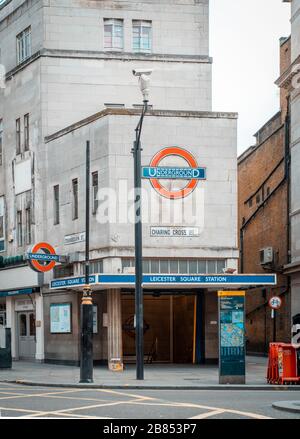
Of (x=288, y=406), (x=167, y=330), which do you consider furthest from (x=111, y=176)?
(x=288, y=406)

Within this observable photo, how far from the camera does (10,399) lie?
21.4m

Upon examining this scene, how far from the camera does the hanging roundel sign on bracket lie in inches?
1351

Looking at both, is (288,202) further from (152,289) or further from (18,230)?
(18,230)

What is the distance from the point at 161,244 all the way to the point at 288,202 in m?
10.4

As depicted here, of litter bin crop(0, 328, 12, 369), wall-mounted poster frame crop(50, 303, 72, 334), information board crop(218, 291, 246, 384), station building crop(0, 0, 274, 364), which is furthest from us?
wall-mounted poster frame crop(50, 303, 72, 334)

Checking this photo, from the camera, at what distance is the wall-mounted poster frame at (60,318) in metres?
38.4

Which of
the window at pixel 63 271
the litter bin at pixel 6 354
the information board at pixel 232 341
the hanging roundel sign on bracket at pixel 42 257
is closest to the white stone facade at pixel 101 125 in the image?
the window at pixel 63 271

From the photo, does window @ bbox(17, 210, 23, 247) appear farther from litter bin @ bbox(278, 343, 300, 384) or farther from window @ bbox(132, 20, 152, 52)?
litter bin @ bbox(278, 343, 300, 384)

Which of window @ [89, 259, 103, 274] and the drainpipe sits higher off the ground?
the drainpipe

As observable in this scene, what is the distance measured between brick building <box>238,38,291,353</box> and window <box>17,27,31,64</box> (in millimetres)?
12480

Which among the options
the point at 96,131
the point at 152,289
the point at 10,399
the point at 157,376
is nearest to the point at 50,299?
the point at 152,289

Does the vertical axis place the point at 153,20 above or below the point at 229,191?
above

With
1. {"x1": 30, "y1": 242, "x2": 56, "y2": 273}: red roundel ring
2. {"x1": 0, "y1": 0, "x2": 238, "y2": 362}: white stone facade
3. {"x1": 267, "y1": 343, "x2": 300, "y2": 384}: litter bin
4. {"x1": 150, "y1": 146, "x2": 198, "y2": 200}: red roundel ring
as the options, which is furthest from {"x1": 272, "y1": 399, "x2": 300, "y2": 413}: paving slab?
{"x1": 30, "y1": 242, "x2": 56, "y2": 273}: red roundel ring

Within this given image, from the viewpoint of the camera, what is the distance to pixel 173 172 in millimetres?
35312
